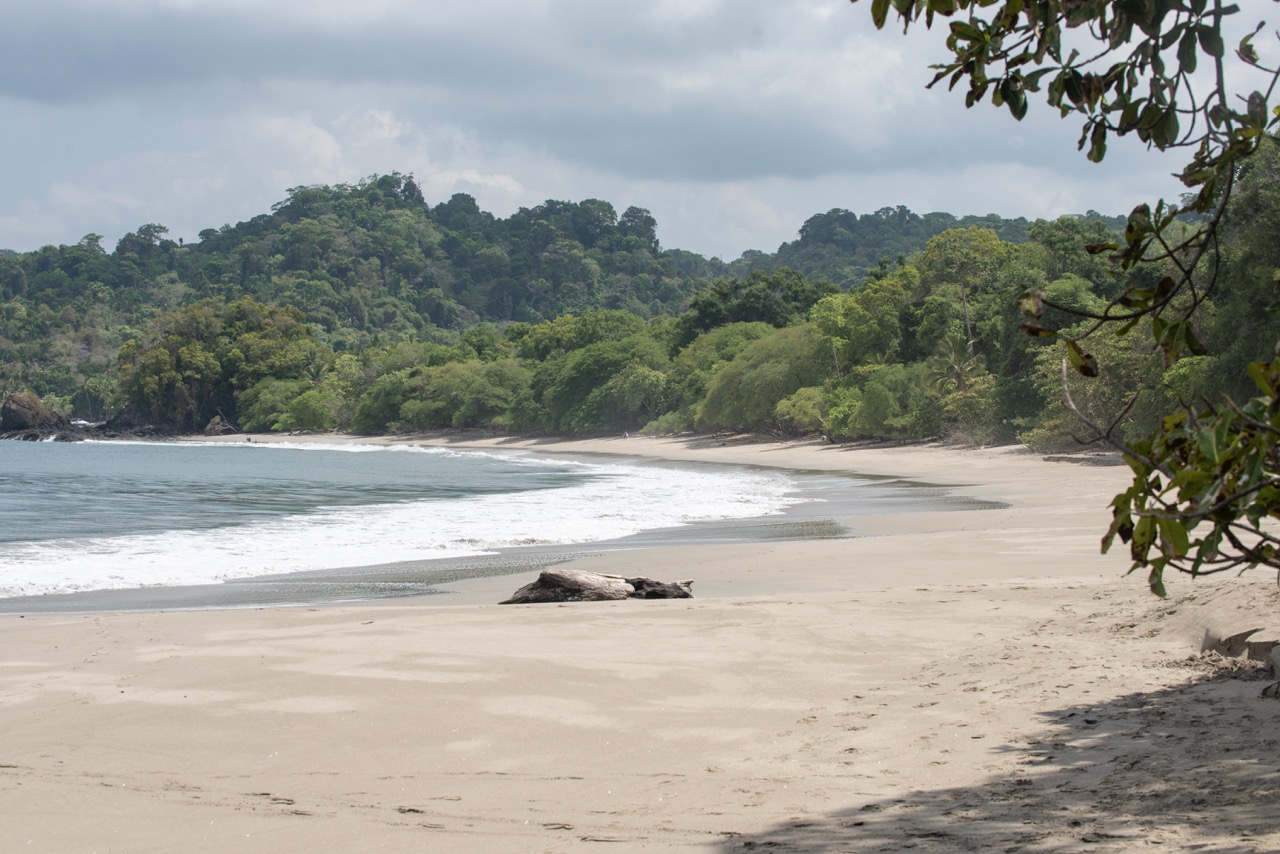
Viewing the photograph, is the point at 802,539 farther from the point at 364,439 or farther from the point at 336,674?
the point at 364,439

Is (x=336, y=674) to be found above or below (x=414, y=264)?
below

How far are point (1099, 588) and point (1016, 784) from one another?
4994 millimetres

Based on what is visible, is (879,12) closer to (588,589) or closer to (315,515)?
(588,589)

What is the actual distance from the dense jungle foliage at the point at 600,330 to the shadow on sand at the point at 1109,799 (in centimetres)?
143

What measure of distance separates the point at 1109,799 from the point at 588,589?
6199mm

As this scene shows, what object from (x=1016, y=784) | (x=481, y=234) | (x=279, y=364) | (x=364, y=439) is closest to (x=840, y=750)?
(x=1016, y=784)

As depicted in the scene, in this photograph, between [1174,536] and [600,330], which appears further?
[600,330]

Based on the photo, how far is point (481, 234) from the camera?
19925 cm

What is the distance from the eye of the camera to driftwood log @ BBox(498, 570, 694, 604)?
9.92 meters

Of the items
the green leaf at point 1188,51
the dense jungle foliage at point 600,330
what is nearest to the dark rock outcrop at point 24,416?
the dense jungle foliage at point 600,330

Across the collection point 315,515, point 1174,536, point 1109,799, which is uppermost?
point 1174,536

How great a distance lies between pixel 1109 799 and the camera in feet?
13.4

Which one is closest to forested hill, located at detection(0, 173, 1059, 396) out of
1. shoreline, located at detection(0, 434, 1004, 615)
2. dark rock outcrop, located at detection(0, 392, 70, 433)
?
dark rock outcrop, located at detection(0, 392, 70, 433)

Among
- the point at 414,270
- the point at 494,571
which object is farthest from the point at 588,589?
the point at 414,270
